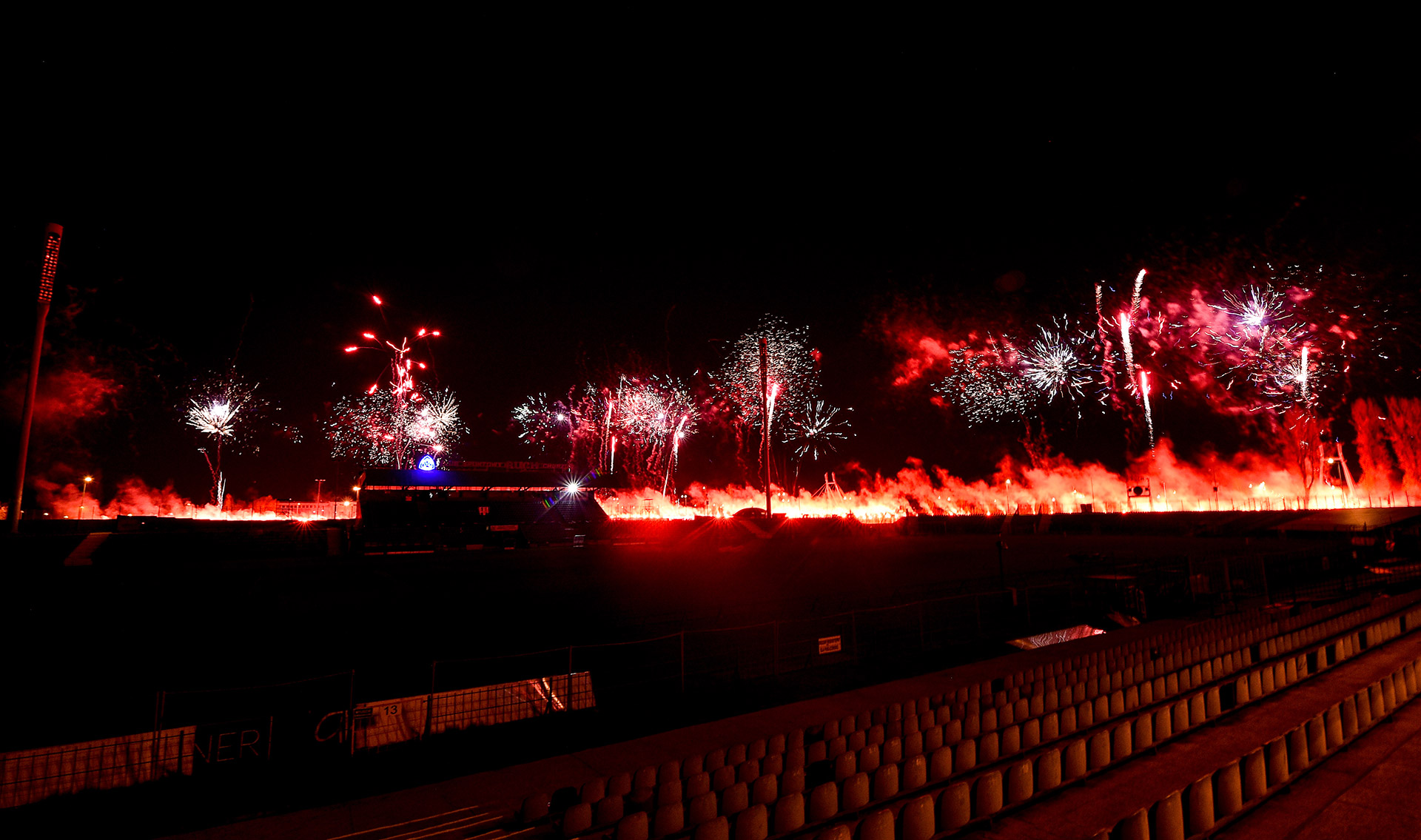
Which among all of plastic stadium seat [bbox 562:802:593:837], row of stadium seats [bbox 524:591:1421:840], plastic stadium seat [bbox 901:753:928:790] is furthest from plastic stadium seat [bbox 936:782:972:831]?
plastic stadium seat [bbox 562:802:593:837]

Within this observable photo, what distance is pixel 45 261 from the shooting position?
63.5 ft

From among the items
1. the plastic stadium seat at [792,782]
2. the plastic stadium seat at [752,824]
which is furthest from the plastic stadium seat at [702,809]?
the plastic stadium seat at [792,782]

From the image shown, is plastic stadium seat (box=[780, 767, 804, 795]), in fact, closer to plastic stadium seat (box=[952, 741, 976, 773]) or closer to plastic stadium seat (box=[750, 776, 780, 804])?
plastic stadium seat (box=[750, 776, 780, 804])

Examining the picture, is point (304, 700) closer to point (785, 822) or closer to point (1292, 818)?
point (785, 822)

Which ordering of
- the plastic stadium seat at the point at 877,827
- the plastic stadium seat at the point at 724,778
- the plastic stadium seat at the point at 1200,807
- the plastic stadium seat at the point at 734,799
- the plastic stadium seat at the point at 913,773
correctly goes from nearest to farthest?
the plastic stadium seat at the point at 877,827
the plastic stadium seat at the point at 1200,807
the plastic stadium seat at the point at 734,799
the plastic stadium seat at the point at 724,778
the plastic stadium seat at the point at 913,773

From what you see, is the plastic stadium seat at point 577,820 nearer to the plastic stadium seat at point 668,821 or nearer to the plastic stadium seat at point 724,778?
the plastic stadium seat at point 668,821

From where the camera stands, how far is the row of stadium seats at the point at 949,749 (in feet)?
18.7

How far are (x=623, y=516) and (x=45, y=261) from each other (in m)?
42.5

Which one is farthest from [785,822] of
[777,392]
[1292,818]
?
[777,392]

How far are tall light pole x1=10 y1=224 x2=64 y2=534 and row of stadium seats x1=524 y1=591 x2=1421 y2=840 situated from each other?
23031mm

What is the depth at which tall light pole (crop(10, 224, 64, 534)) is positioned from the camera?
744 inches

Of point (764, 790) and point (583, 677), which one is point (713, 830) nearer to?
point (764, 790)

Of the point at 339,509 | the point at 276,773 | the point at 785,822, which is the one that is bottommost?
the point at 276,773

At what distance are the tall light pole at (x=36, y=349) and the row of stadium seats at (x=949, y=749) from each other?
23031mm
